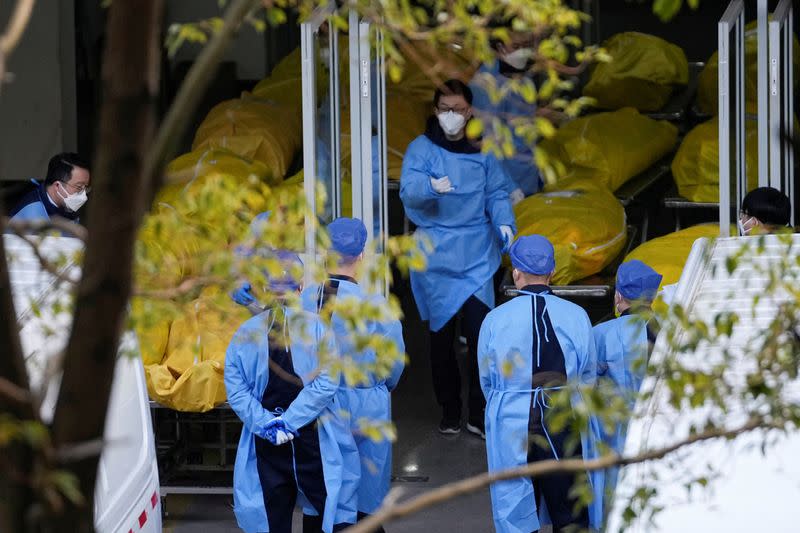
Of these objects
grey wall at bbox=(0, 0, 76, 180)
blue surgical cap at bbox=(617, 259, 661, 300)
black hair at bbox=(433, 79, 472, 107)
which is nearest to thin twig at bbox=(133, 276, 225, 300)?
blue surgical cap at bbox=(617, 259, 661, 300)

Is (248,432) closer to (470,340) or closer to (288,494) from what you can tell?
(288,494)

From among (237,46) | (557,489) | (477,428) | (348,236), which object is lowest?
(477,428)

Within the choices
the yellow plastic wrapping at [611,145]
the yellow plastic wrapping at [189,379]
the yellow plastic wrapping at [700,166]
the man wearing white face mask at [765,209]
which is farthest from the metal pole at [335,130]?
the yellow plastic wrapping at [700,166]

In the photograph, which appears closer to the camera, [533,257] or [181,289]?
[181,289]

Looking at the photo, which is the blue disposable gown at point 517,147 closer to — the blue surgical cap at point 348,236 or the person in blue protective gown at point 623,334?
the person in blue protective gown at point 623,334

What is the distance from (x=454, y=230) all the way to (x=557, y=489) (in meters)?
2.04

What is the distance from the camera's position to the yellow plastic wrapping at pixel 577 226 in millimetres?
7000

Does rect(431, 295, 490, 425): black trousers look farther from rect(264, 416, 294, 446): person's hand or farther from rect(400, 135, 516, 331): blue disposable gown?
rect(264, 416, 294, 446): person's hand

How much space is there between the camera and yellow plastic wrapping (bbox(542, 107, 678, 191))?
26.6 feet

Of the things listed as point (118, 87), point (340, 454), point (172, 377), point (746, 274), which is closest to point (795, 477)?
point (746, 274)

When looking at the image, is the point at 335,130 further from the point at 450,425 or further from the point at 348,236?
the point at 450,425

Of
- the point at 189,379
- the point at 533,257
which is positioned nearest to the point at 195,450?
the point at 189,379

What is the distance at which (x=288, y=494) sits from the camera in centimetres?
498

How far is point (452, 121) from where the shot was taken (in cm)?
641
